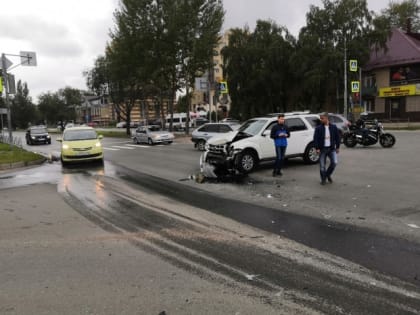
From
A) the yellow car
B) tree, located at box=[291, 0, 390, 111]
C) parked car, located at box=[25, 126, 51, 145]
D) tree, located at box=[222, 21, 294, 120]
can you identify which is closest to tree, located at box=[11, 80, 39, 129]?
tree, located at box=[222, 21, 294, 120]

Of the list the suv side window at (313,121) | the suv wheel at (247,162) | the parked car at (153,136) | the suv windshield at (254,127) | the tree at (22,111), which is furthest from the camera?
the tree at (22,111)

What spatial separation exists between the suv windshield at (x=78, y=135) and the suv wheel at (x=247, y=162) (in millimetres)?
7742

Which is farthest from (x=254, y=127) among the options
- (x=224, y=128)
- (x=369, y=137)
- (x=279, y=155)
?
(x=224, y=128)

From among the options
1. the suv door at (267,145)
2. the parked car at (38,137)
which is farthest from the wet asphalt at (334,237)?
the parked car at (38,137)

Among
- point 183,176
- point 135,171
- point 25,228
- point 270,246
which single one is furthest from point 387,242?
point 135,171

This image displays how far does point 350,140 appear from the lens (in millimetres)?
18172

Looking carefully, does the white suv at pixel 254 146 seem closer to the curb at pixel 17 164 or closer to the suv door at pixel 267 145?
the suv door at pixel 267 145

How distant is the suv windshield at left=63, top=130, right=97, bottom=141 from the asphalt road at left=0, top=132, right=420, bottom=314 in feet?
15.3

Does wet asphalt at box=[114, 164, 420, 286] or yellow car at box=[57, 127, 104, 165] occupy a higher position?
yellow car at box=[57, 127, 104, 165]

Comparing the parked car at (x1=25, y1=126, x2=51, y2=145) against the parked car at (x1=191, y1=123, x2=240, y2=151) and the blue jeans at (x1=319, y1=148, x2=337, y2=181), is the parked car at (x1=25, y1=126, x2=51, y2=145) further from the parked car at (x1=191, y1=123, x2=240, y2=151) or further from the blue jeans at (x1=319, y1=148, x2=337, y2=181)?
the blue jeans at (x1=319, y1=148, x2=337, y2=181)

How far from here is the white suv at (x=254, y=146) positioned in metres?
11.3

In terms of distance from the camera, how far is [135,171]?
13.6 meters

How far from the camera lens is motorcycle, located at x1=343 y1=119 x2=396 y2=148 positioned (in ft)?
57.9

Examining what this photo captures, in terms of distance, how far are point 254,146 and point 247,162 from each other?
58 centimetres
